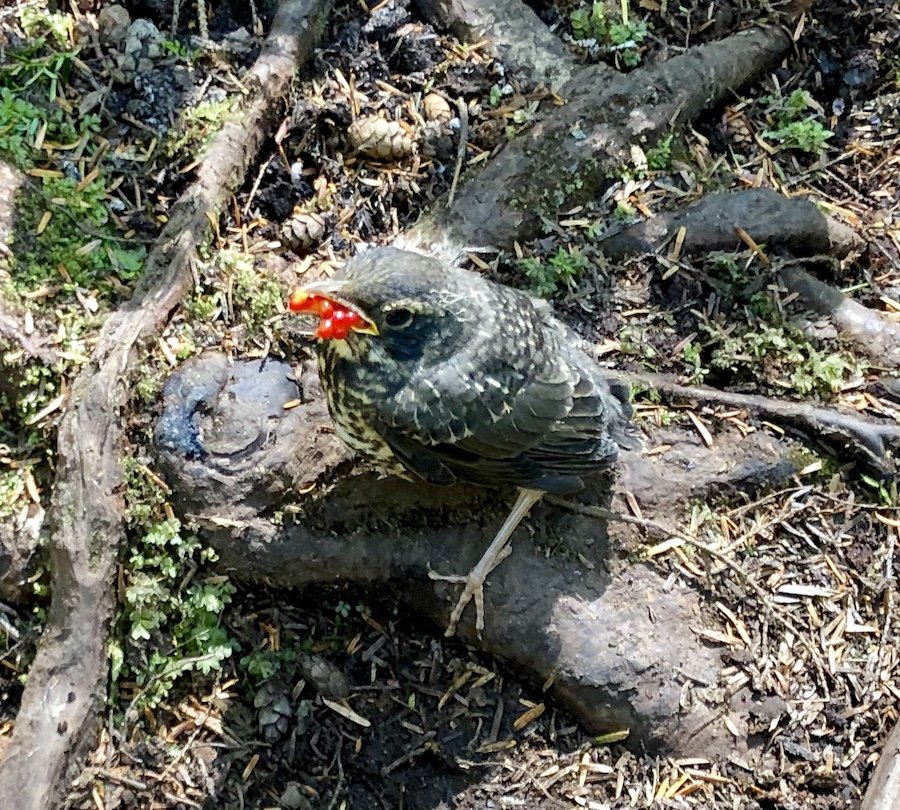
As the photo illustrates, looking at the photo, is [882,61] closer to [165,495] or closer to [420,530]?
[420,530]

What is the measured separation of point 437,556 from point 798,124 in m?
2.97

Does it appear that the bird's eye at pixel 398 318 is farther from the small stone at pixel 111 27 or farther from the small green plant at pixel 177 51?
the small stone at pixel 111 27

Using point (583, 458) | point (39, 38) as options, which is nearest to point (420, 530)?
point (583, 458)

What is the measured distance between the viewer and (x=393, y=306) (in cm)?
310

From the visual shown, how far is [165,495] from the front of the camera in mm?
3625

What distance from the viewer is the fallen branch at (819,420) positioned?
4.03 m

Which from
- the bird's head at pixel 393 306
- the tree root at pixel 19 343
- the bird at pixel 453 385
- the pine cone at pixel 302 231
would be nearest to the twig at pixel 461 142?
the pine cone at pixel 302 231

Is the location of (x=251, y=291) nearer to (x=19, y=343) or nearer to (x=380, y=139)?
(x=19, y=343)

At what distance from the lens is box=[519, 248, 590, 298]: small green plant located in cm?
439

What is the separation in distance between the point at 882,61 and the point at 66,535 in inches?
183

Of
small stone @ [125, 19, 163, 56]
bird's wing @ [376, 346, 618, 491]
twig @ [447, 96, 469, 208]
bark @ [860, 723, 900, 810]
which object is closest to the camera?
bird's wing @ [376, 346, 618, 491]

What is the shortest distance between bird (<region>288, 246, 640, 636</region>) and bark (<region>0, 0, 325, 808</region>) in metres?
0.90

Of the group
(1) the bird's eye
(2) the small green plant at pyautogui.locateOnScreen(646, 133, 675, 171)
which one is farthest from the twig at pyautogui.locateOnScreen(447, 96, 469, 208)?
(1) the bird's eye

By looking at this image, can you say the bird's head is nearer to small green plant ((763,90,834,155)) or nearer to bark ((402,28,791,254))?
bark ((402,28,791,254))
